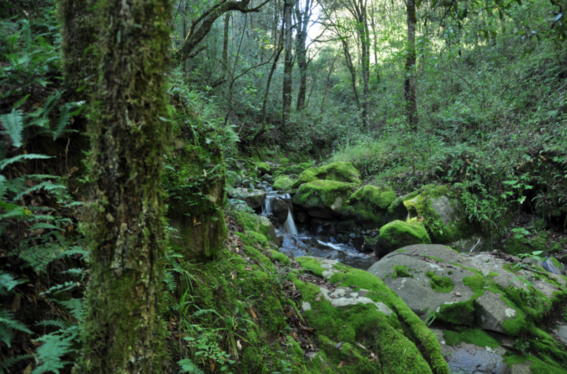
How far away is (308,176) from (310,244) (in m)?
3.37

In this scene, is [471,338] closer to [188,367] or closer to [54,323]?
[188,367]

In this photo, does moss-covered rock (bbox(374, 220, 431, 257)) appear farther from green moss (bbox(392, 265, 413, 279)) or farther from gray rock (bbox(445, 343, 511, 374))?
gray rock (bbox(445, 343, 511, 374))

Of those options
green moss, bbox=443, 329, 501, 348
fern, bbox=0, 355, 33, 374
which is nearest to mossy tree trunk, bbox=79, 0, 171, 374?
fern, bbox=0, 355, 33, 374

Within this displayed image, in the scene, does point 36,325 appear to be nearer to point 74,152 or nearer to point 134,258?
point 134,258

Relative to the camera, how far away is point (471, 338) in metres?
4.91

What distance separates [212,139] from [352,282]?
2.93 m

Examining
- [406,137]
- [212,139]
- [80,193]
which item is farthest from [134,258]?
[406,137]

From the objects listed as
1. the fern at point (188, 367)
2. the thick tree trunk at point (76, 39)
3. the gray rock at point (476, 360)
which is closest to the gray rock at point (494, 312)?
the gray rock at point (476, 360)

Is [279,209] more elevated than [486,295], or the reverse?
[279,209]

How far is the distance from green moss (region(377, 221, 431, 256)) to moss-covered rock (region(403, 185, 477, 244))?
17.7 inches

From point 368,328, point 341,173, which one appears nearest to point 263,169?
point 341,173

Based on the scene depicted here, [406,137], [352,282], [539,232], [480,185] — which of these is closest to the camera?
[352,282]

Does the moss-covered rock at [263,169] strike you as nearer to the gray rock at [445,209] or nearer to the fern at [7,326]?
the gray rock at [445,209]

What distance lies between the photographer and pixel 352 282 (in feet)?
15.1
